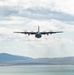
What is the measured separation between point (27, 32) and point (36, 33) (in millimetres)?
6175

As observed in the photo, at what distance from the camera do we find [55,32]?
183500 mm

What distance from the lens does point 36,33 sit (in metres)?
180

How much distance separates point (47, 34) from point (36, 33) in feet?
21.2

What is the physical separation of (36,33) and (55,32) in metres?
9.06

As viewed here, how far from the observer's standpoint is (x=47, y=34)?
184500mm

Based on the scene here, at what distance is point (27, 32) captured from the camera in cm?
18500

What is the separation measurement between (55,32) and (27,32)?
12.6 meters

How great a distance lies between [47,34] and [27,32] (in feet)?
29.7
